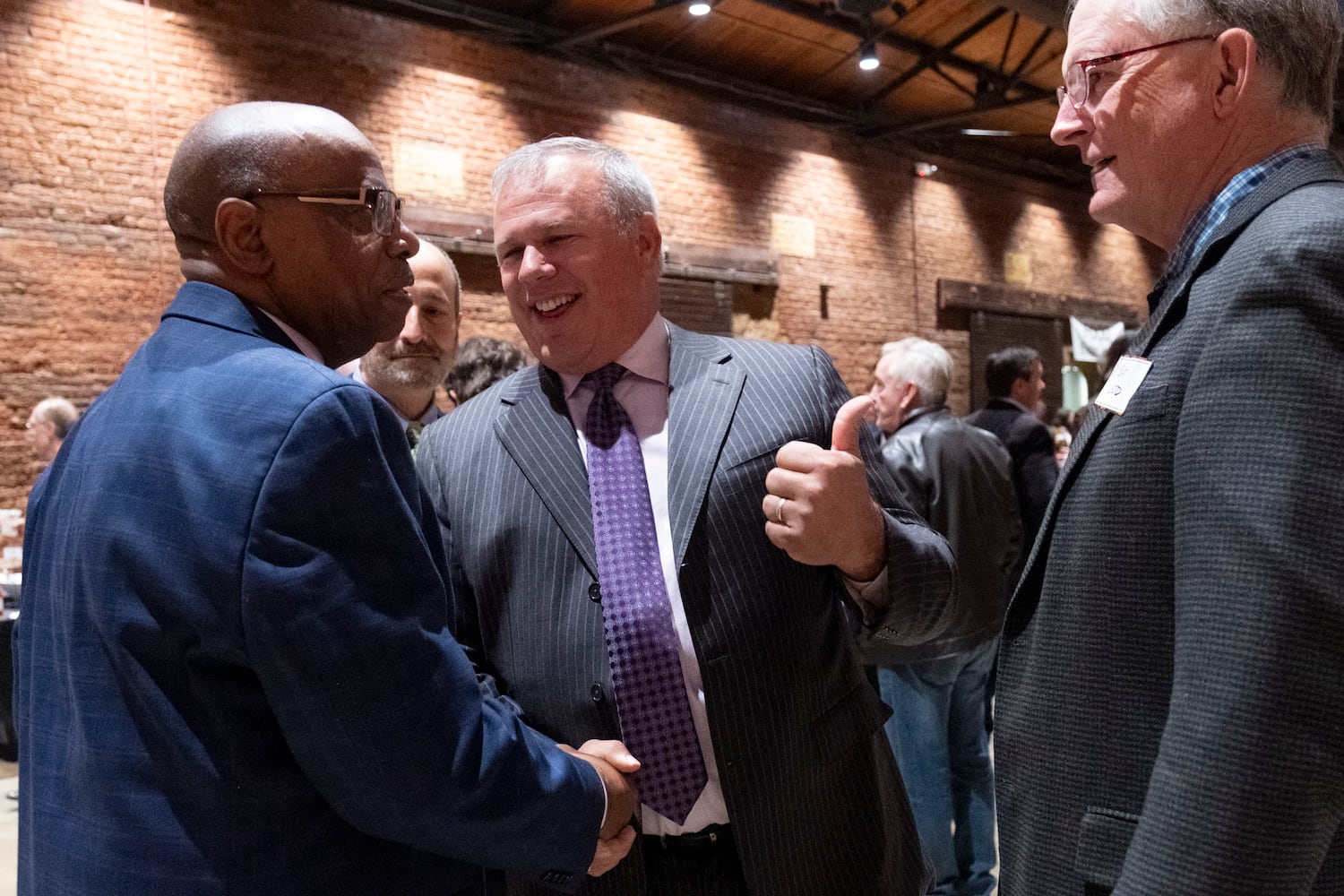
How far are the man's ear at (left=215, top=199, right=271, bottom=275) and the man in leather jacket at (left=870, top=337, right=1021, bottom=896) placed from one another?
301cm

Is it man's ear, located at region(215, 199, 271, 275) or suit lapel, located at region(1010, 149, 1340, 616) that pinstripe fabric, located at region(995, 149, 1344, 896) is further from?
man's ear, located at region(215, 199, 271, 275)

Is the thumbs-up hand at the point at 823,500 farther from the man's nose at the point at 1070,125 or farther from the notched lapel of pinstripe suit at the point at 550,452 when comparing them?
the man's nose at the point at 1070,125

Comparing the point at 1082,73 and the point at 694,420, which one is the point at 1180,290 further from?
the point at 694,420

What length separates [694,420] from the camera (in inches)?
75.8

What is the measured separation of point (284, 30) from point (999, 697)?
8370mm

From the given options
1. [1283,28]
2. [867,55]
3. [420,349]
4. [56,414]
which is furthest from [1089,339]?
[1283,28]

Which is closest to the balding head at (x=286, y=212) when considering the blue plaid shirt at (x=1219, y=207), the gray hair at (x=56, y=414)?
the blue plaid shirt at (x=1219, y=207)

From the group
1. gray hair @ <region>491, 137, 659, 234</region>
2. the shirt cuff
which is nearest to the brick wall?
gray hair @ <region>491, 137, 659, 234</region>

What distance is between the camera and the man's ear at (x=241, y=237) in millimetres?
1396

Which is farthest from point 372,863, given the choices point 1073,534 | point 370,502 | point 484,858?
point 1073,534

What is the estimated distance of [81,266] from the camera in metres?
7.28

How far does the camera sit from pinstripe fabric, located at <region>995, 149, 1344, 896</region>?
0.99 meters

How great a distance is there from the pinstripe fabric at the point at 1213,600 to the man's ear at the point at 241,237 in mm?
1069

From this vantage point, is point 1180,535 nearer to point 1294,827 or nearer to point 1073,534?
point 1073,534
